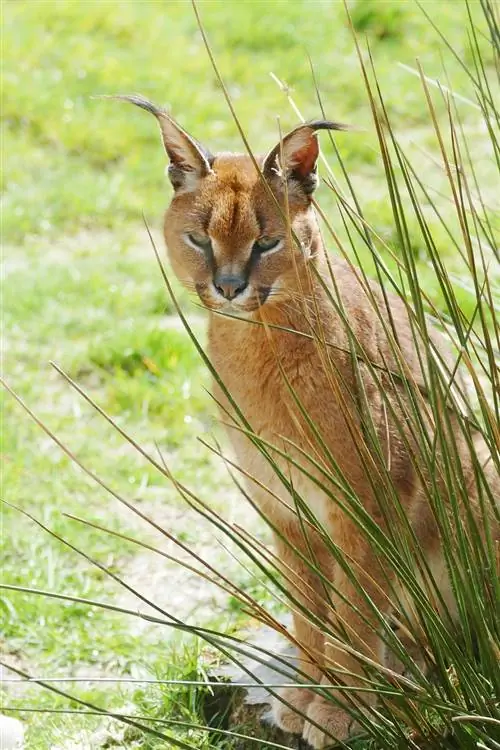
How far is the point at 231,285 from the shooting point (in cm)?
310

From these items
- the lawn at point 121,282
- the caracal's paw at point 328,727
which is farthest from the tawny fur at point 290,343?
the lawn at point 121,282

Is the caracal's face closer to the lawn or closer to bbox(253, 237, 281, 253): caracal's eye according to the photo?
bbox(253, 237, 281, 253): caracal's eye

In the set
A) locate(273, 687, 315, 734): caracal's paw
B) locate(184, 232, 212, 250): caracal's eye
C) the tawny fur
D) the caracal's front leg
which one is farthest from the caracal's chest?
locate(273, 687, 315, 734): caracal's paw

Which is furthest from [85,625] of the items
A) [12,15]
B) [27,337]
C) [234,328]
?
[12,15]

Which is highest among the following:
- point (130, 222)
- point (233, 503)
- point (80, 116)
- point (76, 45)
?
point (76, 45)

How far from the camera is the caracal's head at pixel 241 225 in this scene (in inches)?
122

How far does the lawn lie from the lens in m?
3.90

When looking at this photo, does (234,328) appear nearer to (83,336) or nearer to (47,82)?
(83,336)

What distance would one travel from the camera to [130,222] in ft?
21.8

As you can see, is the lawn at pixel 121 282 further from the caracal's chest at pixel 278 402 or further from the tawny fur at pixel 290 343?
the caracal's chest at pixel 278 402

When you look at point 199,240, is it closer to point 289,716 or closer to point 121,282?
point 289,716

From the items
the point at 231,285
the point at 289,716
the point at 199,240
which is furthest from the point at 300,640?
the point at 199,240

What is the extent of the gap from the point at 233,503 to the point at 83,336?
140 cm

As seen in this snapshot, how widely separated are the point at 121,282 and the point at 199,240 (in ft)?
9.38
